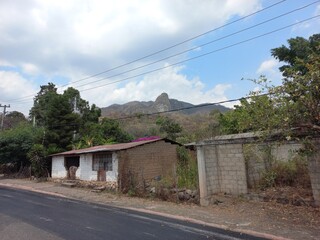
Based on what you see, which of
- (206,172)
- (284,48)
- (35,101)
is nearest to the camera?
(206,172)

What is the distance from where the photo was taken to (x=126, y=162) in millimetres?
20312

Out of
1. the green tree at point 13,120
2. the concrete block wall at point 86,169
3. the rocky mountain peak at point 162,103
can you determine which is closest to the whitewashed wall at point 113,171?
the concrete block wall at point 86,169

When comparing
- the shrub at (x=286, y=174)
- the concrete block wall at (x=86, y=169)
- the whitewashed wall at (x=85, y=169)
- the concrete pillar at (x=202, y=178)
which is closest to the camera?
the shrub at (x=286, y=174)

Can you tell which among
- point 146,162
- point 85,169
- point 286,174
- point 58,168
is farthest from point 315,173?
point 58,168

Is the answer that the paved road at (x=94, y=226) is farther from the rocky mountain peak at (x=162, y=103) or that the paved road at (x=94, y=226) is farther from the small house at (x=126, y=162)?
the rocky mountain peak at (x=162, y=103)

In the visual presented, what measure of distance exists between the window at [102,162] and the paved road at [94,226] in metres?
9.40

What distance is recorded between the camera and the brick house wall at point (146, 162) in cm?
1800

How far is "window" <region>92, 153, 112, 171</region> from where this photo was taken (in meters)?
21.8

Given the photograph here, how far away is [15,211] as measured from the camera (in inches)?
475

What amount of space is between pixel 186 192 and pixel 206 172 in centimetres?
144

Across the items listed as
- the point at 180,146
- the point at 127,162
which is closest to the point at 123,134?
the point at 180,146

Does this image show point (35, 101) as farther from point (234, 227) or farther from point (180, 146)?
point (234, 227)

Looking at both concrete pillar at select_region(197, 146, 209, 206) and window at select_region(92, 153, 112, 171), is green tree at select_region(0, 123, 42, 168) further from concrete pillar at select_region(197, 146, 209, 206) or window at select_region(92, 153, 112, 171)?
concrete pillar at select_region(197, 146, 209, 206)

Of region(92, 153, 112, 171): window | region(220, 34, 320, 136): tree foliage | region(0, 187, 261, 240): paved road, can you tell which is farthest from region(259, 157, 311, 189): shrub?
region(92, 153, 112, 171): window
